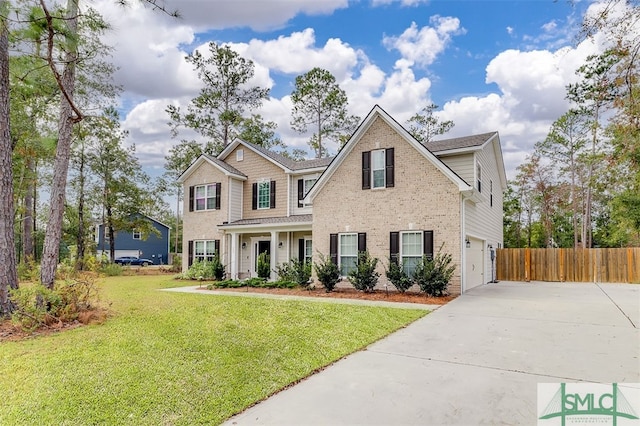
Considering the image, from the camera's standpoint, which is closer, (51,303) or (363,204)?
(51,303)

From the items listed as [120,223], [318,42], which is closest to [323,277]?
[318,42]

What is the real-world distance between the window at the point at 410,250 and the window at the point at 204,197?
1078 cm

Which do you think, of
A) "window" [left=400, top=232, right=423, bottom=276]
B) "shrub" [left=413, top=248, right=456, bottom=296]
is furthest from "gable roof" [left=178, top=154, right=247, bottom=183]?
"shrub" [left=413, top=248, right=456, bottom=296]

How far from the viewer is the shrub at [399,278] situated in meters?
12.9

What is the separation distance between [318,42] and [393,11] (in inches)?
188

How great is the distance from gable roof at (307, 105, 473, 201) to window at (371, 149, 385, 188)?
3.18 ft

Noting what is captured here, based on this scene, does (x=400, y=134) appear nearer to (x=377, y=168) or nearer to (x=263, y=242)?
(x=377, y=168)

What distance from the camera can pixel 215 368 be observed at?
17.0ft

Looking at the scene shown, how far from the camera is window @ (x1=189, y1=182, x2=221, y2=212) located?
67.7ft

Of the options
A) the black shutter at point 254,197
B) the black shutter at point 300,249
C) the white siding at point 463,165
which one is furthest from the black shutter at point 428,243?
the black shutter at point 254,197

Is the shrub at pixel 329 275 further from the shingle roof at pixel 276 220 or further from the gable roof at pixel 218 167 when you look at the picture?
the gable roof at pixel 218 167

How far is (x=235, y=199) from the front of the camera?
812 inches

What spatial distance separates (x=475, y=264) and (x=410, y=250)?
409 cm

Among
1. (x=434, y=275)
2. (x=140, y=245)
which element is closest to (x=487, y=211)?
(x=434, y=275)
